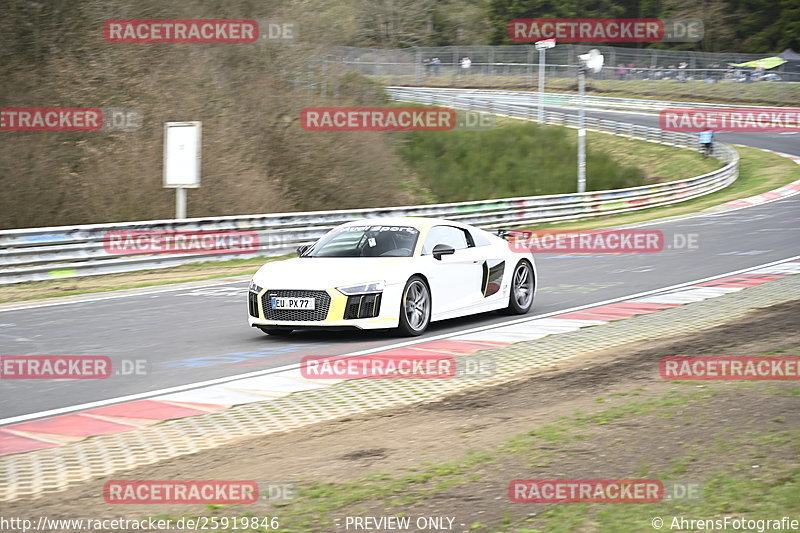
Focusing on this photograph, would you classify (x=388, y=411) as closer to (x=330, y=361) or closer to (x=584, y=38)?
(x=330, y=361)

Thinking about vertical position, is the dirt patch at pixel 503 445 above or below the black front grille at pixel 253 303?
below

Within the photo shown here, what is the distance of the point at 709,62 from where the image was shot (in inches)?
2628

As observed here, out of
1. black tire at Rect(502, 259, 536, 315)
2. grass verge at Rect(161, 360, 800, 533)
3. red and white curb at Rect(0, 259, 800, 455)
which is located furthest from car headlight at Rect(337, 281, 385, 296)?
grass verge at Rect(161, 360, 800, 533)

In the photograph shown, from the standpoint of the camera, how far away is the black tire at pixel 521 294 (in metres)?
13.6

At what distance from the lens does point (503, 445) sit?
6461mm

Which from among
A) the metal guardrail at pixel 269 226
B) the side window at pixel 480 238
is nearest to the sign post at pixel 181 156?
the metal guardrail at pixel 269 226

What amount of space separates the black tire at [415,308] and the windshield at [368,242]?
0.44 metres

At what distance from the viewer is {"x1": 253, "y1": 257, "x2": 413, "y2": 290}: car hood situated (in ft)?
36.9

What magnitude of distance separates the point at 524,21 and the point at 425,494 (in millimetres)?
87479

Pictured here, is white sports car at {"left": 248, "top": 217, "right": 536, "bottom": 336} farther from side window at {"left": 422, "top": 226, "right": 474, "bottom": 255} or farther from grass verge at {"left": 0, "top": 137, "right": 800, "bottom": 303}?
grass verge at {"left": 0, "top": 137, "right": 800, "bottom": 303}

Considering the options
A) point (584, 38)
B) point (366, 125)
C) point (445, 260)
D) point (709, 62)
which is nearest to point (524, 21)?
point (584, 38)

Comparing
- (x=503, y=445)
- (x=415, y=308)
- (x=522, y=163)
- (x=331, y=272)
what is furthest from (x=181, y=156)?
(x=522, y=163)

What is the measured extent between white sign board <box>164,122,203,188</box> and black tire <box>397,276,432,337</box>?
11.9 meters

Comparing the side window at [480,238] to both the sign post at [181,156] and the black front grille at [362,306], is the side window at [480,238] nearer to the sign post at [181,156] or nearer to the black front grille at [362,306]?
the black front grille at [362,306]
